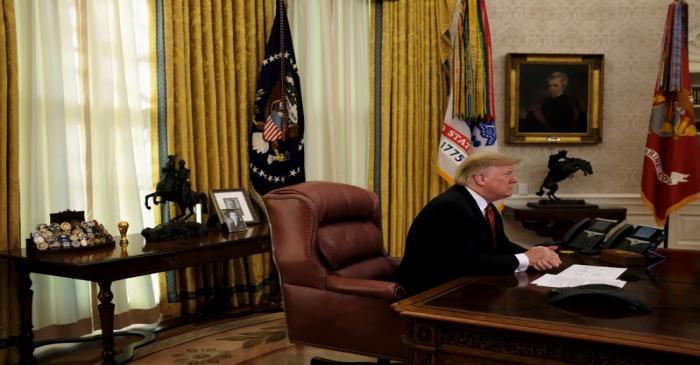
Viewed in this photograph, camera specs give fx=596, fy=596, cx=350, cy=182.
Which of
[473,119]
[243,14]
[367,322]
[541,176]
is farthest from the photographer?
[541,176]

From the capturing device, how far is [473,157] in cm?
268

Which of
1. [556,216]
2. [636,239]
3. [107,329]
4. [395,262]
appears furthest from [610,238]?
[107,329]

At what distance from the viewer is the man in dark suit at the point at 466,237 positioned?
2336 mm

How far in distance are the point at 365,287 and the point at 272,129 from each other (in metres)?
2.30

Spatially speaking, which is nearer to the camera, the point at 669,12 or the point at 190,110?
the point at 190,110

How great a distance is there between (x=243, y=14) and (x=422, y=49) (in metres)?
1.59

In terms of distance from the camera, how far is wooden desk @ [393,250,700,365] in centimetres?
144

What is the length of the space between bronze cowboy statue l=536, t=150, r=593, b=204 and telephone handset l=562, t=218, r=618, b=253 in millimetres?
2252

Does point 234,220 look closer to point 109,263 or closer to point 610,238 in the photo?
point 109,263

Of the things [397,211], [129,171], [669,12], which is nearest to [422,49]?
[397,211]

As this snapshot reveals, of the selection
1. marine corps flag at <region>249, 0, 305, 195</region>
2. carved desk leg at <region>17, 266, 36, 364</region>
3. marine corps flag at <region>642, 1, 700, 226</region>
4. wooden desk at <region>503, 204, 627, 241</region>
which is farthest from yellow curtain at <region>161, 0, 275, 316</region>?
marine corps flag at <region>642, 1, 700, 226</region>

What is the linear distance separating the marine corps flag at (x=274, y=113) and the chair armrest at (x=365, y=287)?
211 centimetres

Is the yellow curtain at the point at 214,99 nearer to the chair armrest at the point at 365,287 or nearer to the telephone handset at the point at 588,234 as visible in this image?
the chair armrest at the point at 365,287

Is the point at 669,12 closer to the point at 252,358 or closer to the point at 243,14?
the point at 243,14
